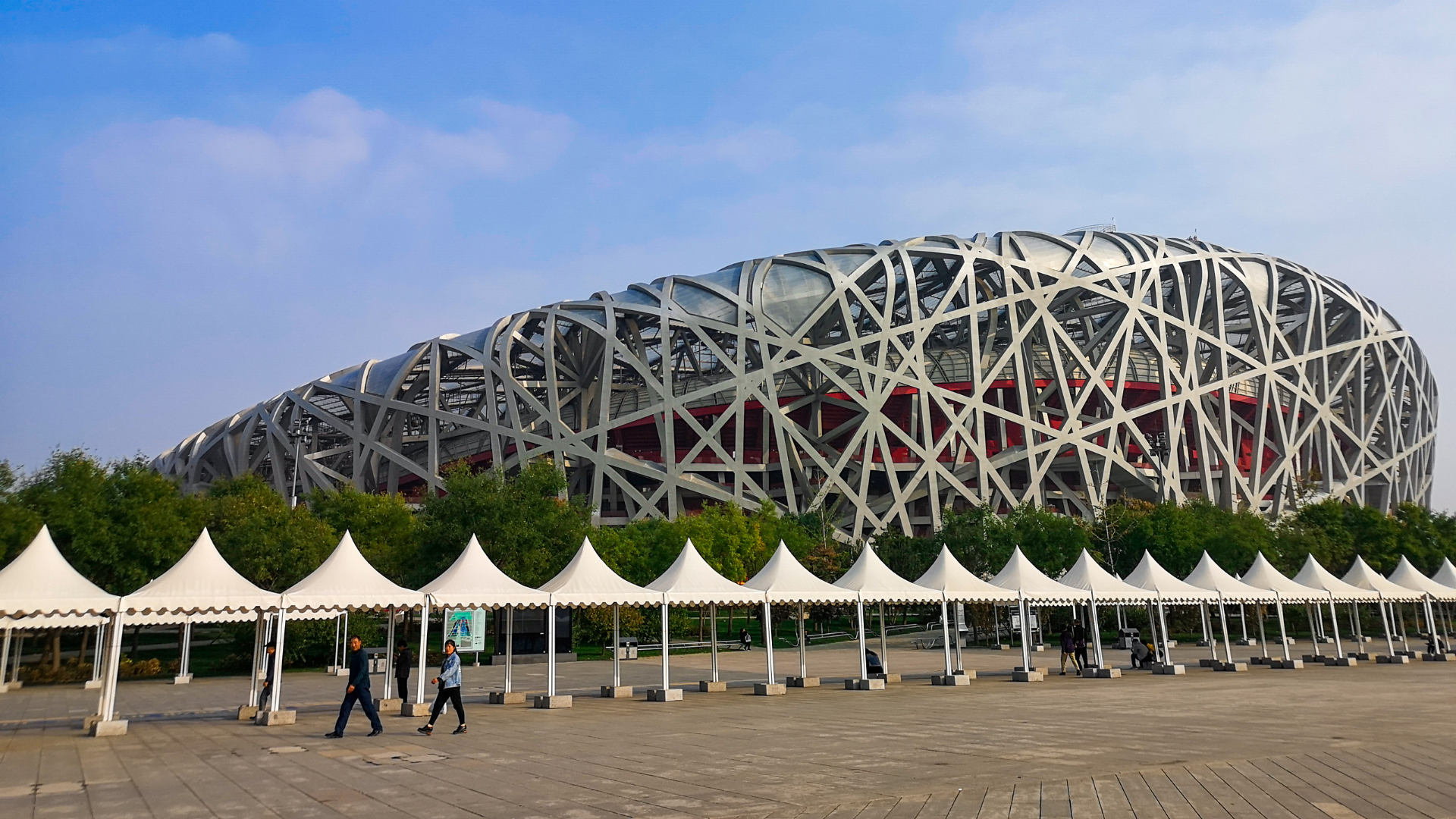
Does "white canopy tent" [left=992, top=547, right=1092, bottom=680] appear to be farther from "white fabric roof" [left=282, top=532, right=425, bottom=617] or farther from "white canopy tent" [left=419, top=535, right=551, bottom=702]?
"white fabric roof" [left=282, top=532, right=425, bottom=617]

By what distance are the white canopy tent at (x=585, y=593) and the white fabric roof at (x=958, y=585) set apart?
736 cm

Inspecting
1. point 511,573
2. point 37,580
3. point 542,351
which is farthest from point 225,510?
point 37,580

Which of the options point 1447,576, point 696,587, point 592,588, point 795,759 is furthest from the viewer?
point 1447,576

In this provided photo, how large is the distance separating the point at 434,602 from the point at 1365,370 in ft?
230

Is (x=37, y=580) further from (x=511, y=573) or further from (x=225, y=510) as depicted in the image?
(x=225, y=510)

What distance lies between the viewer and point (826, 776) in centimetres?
948

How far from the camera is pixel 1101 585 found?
84.5ft

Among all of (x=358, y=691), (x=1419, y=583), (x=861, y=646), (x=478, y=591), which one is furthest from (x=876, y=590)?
(x=1419, y=583)

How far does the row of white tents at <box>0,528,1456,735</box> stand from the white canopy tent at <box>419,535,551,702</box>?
32mm

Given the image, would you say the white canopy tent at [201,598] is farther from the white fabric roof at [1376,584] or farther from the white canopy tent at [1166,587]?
the white fabric roof at [1376,584]

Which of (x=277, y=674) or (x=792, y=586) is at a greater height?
(x=792, y=586)

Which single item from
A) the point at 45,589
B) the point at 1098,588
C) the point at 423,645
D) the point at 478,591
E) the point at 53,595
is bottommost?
the point at 423,645

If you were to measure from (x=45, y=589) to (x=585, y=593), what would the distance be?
30.9 ft

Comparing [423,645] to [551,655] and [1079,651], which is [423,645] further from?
[1079,651]
